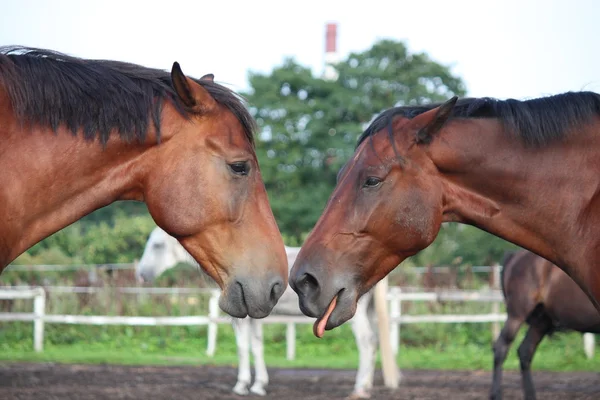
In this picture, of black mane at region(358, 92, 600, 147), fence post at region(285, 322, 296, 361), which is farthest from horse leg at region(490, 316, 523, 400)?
black mane at region(358, 92, 600, 147)

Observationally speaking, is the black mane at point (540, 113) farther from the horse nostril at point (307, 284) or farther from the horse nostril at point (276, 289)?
the horse nostril at point (276, 289)

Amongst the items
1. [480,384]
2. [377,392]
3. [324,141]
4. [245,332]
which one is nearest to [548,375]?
[480,384]

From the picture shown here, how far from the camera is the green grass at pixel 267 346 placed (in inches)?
514

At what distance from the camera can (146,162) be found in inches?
141

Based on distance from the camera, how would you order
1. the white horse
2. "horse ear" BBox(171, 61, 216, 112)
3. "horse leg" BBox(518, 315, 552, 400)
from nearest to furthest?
1. "horse ear" BBox(171, 61, 216, 112)
2. "horse leg" BBox(518, 315, 552, 400)
3. the white horse

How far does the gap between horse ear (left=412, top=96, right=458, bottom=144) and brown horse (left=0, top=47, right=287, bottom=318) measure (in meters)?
0.85

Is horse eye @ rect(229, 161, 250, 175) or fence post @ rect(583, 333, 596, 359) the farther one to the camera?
fence post @ rect(583, 333, 596, 359)

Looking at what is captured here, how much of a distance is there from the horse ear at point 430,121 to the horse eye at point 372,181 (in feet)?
0.94

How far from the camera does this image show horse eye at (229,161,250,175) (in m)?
3.61

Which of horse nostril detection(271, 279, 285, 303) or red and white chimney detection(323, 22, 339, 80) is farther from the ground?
red and white chimney detection(323, 22, 339, 80)

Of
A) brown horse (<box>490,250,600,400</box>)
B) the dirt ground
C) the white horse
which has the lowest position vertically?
the dirt ground

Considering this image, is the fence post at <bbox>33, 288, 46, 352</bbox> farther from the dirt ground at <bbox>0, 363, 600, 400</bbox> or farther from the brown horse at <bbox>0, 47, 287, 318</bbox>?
the brown horse at <bbox>0, 47, 287, 318</bbox>

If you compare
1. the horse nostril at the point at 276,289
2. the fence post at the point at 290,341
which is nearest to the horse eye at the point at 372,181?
the horse nostril at the point at 276,289

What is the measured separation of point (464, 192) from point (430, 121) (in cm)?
40
